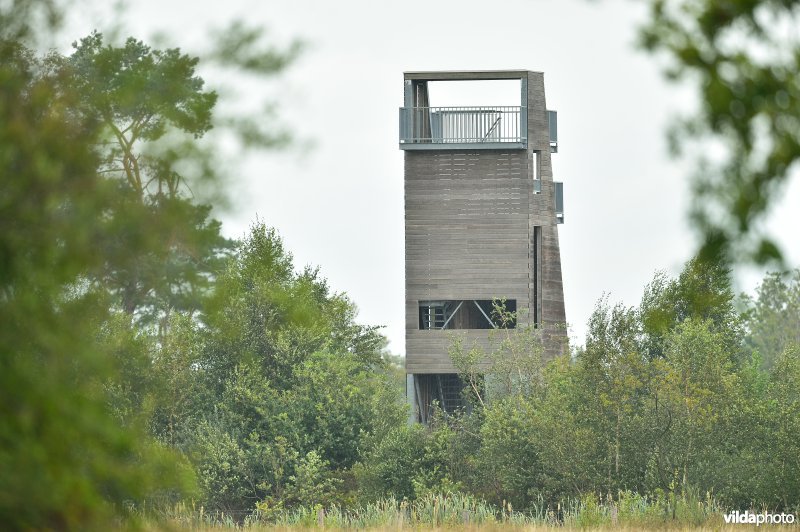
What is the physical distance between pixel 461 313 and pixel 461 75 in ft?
25.7

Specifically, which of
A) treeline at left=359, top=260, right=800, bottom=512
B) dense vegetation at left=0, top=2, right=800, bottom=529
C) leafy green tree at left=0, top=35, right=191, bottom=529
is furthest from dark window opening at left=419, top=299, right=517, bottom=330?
leafy green tree at left=0, top=35, right=191, bottom=529

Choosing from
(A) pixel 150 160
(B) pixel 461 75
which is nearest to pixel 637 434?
(B) pixel 461 75

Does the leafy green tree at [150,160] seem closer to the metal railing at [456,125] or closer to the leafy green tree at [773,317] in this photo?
the metal railing at [456,125]

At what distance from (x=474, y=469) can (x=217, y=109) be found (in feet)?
95.8

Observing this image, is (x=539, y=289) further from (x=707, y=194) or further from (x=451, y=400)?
(x=707, y=194)

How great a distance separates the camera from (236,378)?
42.1m

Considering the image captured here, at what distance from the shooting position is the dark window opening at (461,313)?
41781 millimetres

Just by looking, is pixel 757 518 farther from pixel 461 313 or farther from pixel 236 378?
pixel 236 378

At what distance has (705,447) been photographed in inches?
1346

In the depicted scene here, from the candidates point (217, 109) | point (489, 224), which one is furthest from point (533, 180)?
point (217, 109)

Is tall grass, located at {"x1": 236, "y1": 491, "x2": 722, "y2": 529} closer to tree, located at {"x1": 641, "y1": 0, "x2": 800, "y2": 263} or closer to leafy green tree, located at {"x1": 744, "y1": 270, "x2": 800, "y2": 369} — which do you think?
tree, located at {"x1": 641, "y1": 0, "x2": 800, "y2": 263}

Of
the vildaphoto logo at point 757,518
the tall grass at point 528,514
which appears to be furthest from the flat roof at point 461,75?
the vildaphoto logo at point 757,518

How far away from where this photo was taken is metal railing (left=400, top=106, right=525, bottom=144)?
4094 centimetres

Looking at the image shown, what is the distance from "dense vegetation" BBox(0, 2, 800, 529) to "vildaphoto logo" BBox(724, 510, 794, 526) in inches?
35.1
